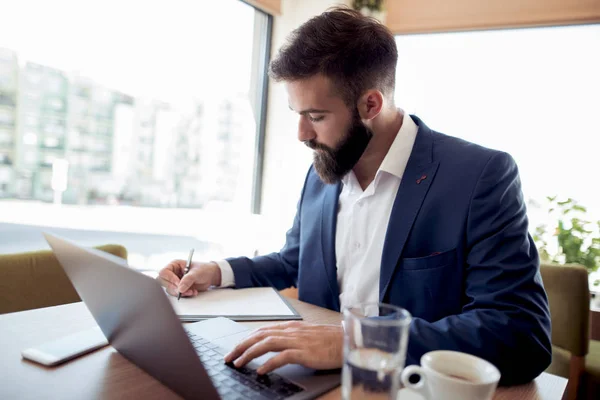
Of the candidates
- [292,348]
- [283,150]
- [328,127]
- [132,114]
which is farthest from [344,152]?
[283,150]

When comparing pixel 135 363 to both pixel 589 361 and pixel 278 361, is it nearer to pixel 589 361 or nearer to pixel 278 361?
pixel 278 361

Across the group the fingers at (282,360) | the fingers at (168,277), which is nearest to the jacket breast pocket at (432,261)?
the fingers at (282,360)

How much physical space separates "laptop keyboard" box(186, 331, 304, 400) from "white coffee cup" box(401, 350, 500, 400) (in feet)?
0.64

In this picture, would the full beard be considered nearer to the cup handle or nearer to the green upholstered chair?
the cup handle

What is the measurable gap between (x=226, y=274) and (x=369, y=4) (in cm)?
256

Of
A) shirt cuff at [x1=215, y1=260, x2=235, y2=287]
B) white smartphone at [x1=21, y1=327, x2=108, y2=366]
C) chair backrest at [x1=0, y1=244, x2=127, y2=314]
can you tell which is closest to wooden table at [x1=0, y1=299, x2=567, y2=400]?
white smartphone at [x1=21, y1=327, x2=108, y2=366]

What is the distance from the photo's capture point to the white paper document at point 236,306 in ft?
3.33

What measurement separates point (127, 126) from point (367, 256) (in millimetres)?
1715

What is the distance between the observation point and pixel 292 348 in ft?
→ 2.40

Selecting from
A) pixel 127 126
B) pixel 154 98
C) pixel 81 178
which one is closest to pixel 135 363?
pixel 81 178

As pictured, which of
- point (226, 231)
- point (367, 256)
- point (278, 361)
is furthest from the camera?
point (226, 231)

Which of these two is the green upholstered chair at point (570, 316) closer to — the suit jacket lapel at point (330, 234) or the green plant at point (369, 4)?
the suit jacket lapel at point (330, 234)

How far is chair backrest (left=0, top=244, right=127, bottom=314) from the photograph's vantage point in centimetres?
116

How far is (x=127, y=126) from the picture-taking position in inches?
95.8
